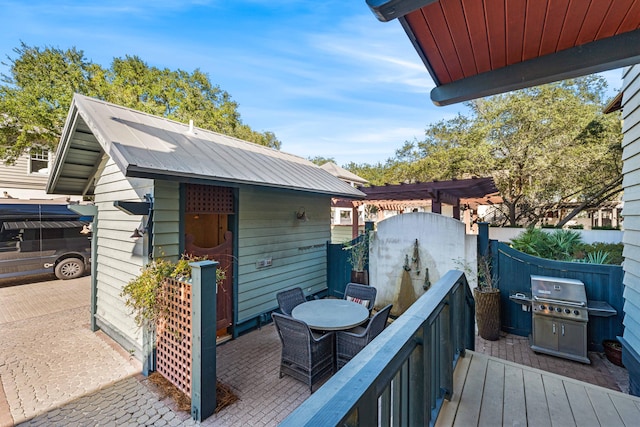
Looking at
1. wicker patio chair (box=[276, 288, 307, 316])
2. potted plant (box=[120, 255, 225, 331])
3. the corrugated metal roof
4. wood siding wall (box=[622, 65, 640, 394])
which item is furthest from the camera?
the corrugated metal roof

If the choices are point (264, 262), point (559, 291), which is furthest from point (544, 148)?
point (264, 262)

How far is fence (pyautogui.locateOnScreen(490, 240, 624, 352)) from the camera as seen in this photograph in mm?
4273

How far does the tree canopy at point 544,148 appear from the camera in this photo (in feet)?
33.6

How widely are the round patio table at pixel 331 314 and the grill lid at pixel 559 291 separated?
2.76m

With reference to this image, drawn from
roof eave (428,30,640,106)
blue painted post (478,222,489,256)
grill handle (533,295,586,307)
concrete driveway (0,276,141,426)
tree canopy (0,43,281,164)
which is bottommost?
concrete driveway (0,276,141,426)

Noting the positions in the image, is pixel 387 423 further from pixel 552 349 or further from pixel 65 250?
pixel 65 250

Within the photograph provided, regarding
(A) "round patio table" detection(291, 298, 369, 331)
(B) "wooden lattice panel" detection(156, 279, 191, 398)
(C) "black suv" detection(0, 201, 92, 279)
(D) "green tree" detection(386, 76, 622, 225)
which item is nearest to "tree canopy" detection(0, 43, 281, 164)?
(C) "black suv" detection(0, 201, 92, 279)

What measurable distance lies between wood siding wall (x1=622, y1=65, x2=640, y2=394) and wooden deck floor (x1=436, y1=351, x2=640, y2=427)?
128 centimetres

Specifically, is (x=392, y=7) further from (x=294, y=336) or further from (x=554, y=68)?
(x=294, y=336)

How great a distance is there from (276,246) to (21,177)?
13.0 metres

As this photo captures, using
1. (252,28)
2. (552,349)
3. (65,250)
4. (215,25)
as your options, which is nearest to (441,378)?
(552,349)

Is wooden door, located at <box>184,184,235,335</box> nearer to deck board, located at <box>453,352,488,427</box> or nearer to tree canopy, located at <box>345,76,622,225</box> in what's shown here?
deck board, located at <box>453,352,488,427</box>

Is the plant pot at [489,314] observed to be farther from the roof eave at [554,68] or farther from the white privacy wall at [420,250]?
the roof eave at [554,68]

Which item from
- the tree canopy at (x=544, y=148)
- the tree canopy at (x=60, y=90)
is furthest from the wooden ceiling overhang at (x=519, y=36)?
the tree canopy at (x=60, y=90)
